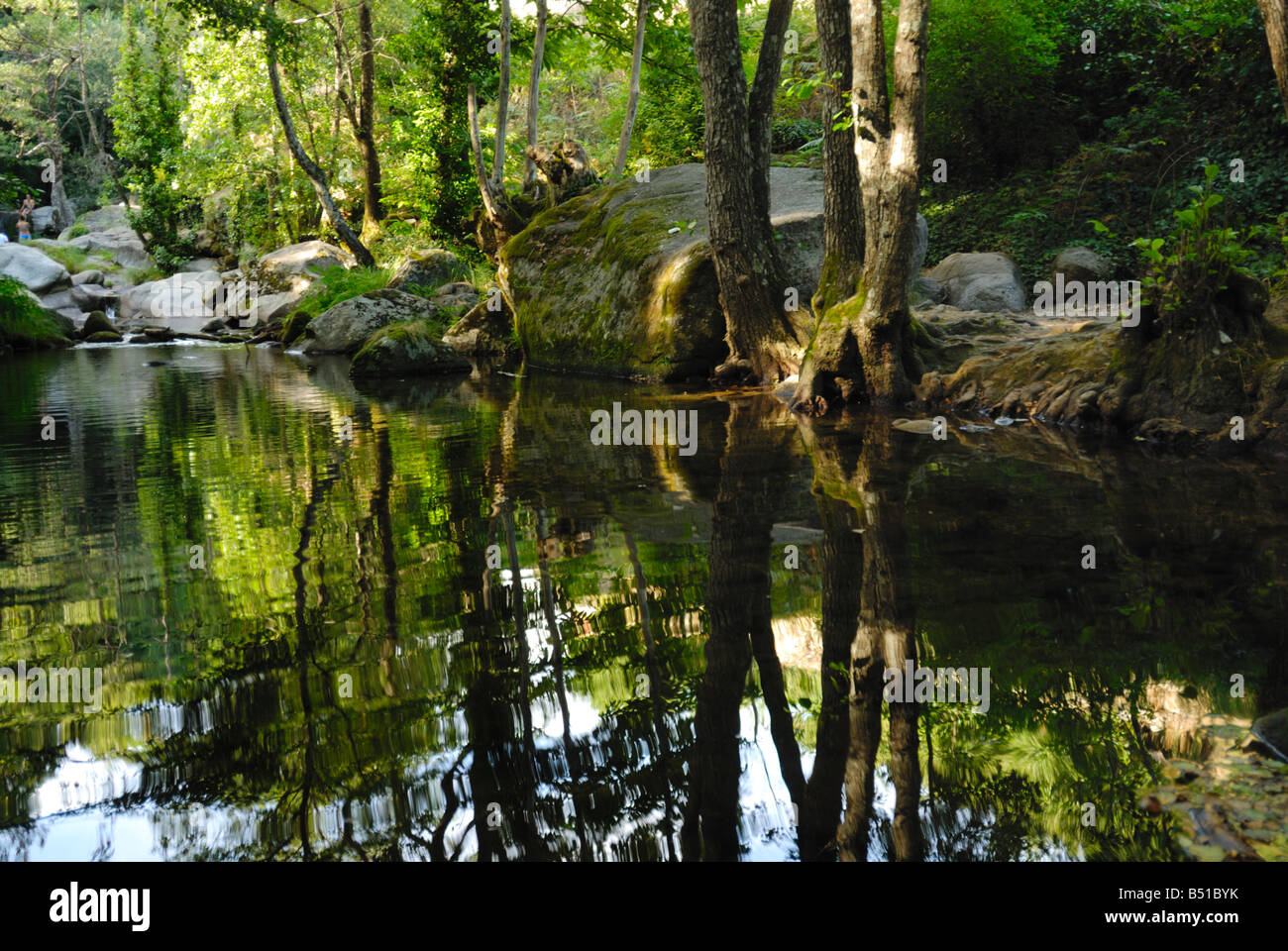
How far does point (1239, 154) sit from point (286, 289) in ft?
69.3

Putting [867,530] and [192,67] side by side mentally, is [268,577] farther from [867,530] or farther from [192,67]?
[192,67]

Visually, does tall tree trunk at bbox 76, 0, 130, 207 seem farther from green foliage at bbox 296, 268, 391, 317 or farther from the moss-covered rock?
green foliage at bbox 296, 268, 391, 317

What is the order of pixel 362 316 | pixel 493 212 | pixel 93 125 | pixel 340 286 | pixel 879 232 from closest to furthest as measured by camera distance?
pixel 879 232 → pixel 493 212 → pixel 362 316 → pixel 340 286 → pixel 93 125

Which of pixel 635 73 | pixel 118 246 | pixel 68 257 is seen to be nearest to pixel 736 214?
pixel 635 73

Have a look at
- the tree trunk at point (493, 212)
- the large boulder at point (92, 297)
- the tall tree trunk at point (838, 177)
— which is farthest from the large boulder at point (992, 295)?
the large boulder at point (92, 297)

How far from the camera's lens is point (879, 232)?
933 cm

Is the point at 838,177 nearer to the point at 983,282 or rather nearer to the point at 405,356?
the point at 983,282

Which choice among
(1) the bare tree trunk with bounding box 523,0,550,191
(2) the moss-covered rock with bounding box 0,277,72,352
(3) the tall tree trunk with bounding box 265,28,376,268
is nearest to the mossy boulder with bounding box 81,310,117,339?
(2) the moss-covered rock with bounding box 0,277,72,352

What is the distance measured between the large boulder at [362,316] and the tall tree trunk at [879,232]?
1160cm

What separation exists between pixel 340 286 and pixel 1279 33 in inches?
771

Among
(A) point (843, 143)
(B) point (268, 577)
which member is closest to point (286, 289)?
(A) point (843, 143)

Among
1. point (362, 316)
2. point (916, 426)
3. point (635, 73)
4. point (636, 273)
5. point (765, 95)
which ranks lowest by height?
point (916, 426)

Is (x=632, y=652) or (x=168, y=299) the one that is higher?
(x=168, y=299)

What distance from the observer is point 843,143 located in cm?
1016
